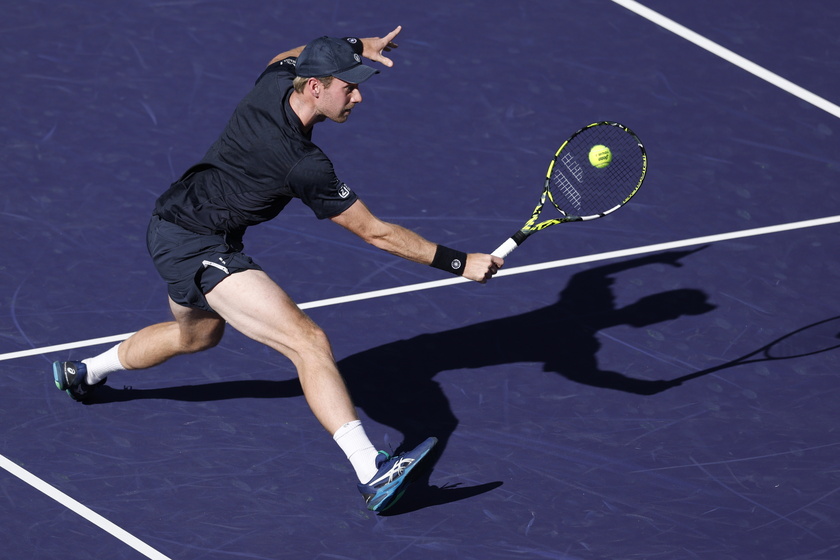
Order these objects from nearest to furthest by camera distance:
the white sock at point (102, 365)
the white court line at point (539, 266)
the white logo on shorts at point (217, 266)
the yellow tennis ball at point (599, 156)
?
the white logo on shorts at point (217, 266) < the white sock at point (102, 365) < the white court line at point (539, 266) < the yellow tennis ball at point (599, 156)

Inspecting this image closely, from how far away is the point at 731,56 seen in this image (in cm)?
1081

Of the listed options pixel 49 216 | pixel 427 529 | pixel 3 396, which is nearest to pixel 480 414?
pixel 427 529

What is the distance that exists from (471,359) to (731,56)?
150 inches

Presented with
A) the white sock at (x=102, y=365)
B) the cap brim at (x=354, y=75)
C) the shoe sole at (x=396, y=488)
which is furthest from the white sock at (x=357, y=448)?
the cap brim at (x=354, y=75)

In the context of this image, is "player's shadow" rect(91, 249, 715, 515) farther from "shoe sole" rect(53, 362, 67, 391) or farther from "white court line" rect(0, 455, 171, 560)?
"white court line" rect(0, 455, 171, 560)

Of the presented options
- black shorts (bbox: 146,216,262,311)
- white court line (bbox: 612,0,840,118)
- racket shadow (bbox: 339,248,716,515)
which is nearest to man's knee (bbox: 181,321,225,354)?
black shorts (bbox: 146,216,262,311)

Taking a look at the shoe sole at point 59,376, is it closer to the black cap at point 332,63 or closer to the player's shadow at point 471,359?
the player's shadow at point 471,359

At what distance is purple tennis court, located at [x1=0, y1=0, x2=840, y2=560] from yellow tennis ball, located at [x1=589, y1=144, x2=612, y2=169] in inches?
29.6

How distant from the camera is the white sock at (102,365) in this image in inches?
304

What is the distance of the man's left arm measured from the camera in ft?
23.3

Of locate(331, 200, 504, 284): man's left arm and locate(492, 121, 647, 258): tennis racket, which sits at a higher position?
locate(331, 200, 504, 284): man's left arm

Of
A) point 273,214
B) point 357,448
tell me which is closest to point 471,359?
point 357,448

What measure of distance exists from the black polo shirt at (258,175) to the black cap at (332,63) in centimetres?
22

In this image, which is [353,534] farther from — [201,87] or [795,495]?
[201,87]
